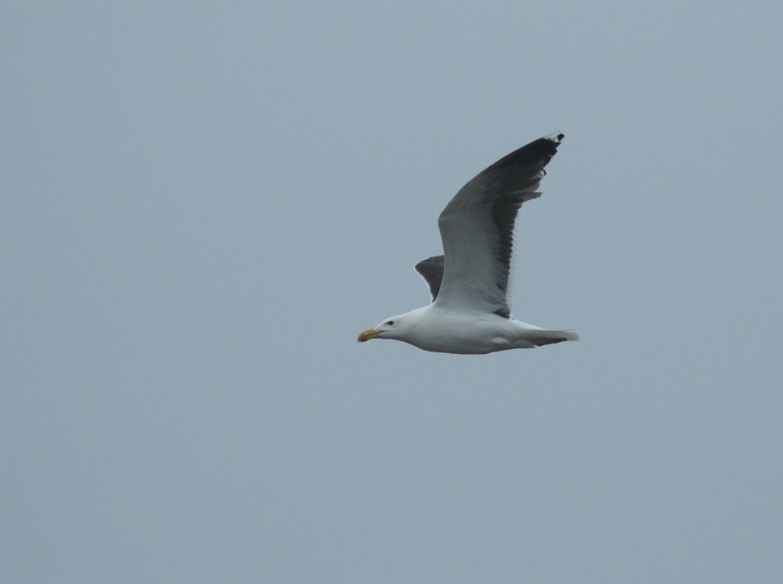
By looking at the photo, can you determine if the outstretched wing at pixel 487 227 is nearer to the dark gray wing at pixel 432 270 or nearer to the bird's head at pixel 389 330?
the bird's head at pixel 389 330

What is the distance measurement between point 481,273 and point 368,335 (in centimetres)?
177

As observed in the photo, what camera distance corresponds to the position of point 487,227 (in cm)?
1151

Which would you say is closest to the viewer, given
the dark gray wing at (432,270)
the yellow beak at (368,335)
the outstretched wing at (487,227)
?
the outstretched wing at (487,227)

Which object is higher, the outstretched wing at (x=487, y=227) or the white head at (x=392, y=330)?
the outstretched wing at (x=487, y=227)

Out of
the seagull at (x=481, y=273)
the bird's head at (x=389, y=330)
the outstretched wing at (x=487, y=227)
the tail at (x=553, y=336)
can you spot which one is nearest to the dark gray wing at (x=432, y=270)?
the bird's head at (x=389, y=330)

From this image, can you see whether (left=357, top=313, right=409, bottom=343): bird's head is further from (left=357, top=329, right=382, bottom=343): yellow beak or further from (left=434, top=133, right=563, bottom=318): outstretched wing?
(left=434, top=133, right=563, bottom=318): outstretched wing

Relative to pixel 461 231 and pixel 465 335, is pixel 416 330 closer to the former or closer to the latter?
pixel 465 335

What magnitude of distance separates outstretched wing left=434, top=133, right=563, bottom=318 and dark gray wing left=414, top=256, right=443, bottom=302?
6.89 feet

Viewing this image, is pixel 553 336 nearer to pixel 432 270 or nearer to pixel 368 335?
pixel 368 335

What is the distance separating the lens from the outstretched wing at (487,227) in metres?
11.1

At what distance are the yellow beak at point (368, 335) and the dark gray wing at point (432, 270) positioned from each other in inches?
69.6

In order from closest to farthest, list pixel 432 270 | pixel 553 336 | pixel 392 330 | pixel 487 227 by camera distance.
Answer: pixel 487 227, pixel 553 336, pixel 392 330, pixel 432 270

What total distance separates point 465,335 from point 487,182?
→ 6.43 ft

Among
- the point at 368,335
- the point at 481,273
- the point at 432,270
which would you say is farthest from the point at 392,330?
the point at 432,270
